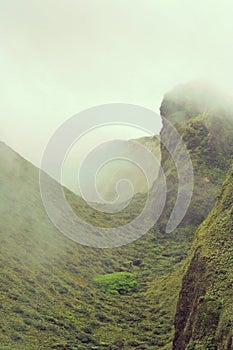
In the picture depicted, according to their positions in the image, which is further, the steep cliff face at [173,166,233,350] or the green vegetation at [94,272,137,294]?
the green vegetation at [94,272,137,294]

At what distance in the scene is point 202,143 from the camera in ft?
254

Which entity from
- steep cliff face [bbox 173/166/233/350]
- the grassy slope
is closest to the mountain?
the grassy slope

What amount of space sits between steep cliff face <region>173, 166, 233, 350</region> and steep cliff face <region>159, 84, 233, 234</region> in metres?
38.0

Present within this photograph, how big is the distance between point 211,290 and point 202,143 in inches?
2223

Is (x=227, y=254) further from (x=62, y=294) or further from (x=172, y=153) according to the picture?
(x=172, y=153)

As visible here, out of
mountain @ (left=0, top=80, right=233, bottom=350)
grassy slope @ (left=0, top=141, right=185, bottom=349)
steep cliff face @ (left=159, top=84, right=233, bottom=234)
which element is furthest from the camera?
steep cliff face @ (left=159, top=84, right=233, bottom=234)

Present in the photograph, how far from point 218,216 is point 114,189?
91.0 meters

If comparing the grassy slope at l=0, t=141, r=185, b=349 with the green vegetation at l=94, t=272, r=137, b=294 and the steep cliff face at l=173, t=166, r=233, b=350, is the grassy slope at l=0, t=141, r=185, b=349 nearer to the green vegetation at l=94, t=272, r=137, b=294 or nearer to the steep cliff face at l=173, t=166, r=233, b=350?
the green vegetation at l=94, t=272, r=137, b=294

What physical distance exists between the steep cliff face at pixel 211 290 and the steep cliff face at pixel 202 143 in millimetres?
38028

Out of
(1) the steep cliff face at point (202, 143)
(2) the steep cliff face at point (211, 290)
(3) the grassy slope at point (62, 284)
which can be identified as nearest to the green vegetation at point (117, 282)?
(3) the grassy slope at point (62, 284)

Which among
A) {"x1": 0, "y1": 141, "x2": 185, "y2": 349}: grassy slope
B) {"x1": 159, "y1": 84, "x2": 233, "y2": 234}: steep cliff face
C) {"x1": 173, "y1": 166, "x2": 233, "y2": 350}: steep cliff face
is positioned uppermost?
{"x1": 159, "y1": 84, "x2": 233, "y2": 234}: steep cliff face

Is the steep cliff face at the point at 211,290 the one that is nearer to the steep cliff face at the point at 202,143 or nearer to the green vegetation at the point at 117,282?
the green vegetation at the point at 117,282

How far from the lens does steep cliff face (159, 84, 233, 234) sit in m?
69.7

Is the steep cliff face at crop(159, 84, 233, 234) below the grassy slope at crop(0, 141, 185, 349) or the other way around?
the other way around
